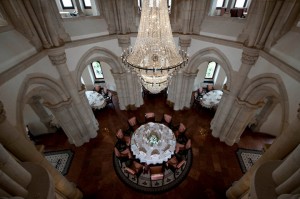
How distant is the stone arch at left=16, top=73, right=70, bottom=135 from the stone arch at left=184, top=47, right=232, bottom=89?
6099 millimetres

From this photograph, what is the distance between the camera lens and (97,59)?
793 cm

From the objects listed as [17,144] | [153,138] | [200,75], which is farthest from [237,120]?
[17,144]

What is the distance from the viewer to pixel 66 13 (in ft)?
29.4

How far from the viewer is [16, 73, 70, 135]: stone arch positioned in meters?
4.98

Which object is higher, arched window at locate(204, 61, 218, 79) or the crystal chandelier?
the crystal chandelier

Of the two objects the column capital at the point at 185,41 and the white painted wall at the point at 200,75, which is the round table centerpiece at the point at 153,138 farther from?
the white painted wall at the point at 200,75

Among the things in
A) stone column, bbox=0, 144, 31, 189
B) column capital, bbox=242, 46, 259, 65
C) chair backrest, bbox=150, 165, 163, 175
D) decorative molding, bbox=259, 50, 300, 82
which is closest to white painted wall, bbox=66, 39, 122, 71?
stone column, bbox=0, 144, 31, 189

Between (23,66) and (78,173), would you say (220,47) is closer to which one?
(23,66)

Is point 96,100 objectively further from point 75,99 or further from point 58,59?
point 58,59

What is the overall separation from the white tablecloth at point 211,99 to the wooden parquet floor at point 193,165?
2.01 ft

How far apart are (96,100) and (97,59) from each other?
3564 mm

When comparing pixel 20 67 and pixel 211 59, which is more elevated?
pixel 20 67

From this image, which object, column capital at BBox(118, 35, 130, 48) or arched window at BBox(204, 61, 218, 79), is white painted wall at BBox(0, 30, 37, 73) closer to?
column capital at BBox(118, 35, 130, 48)

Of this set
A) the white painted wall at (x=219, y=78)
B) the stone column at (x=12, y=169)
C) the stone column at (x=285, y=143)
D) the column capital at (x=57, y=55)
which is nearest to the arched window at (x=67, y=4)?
the column capital at (x=57, y=55)
